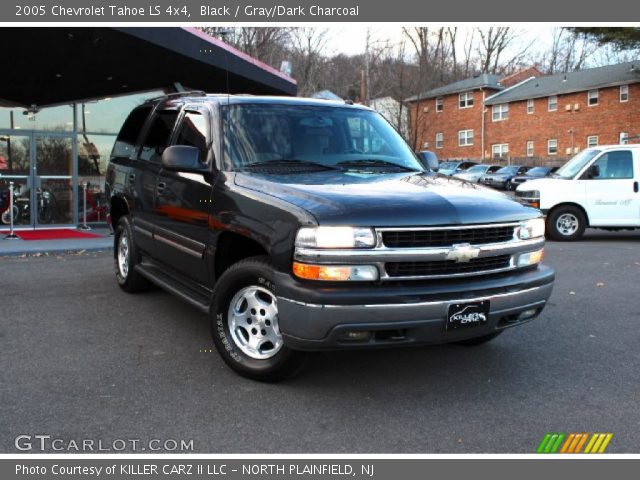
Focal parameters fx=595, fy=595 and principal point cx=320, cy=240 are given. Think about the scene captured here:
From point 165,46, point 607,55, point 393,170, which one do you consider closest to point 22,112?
point 165,46

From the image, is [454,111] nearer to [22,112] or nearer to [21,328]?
[22,112]

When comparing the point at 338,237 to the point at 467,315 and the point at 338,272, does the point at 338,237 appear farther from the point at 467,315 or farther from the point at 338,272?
the point at 467,315

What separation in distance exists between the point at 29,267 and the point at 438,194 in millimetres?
6700

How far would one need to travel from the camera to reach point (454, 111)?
164 feet

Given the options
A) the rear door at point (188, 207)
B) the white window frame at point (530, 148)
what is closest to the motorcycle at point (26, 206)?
the rear door at point (188, 207)

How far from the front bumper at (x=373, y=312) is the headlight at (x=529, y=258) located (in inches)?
19.3

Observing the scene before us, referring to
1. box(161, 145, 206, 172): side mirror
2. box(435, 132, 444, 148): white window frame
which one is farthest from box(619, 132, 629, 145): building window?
box(161, 145, 206, 172): side mirror

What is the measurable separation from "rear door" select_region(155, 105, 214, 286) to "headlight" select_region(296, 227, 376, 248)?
1273mm

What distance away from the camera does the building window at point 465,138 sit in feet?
161

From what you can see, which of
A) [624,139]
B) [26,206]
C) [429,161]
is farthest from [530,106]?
[429,161]

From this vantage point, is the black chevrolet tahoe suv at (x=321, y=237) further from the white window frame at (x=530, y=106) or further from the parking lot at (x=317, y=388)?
the white window frame at (x=530, y=106)

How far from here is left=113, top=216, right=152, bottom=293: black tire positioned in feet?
20.2

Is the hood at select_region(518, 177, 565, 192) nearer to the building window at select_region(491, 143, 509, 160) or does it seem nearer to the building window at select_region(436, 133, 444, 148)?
the building window at select_region(491, 143, 509, 160)

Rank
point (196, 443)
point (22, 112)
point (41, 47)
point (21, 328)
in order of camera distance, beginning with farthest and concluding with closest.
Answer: point (22, 112), point (41, 47), point (21, 328), point (196, 443)
